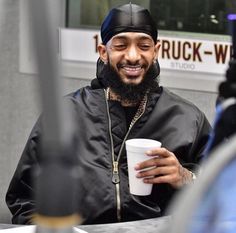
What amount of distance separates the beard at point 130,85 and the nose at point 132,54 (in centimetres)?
8

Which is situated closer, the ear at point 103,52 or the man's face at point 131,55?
the man's face at point 131,55

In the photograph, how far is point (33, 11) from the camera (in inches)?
19.1

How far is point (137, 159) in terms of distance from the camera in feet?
5.94

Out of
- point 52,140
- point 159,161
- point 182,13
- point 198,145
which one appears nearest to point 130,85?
point 198,145

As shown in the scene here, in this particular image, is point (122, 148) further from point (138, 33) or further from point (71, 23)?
point (71, 23)

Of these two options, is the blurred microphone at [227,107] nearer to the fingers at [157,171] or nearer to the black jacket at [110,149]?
the fingers at [157,171]

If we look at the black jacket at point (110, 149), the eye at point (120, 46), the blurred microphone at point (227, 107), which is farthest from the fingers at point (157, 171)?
the blurred microphone at point (227, 107)

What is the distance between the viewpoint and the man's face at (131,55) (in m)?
2.19

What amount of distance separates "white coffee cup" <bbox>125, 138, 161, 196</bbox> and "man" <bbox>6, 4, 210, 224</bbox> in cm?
4

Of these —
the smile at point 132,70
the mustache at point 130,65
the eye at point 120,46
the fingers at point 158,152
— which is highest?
the eye at point 120,46

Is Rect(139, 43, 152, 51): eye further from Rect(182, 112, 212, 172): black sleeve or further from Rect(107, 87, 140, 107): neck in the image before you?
Rect(182, 112, 212, 172): black sleeve

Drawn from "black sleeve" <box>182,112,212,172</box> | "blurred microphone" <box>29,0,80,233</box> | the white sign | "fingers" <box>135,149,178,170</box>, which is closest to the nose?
"black sleeve" <box>182,112,212,172</box>

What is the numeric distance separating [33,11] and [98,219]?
151cm

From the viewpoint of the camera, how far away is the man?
1958 millimetres
